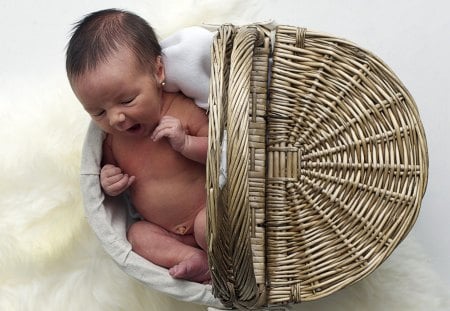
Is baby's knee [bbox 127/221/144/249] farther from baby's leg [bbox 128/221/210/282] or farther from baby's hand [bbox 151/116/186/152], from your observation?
baby's hand [bbox 151/116/186/152]

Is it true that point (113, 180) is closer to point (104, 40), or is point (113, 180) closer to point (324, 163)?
point (104, 40)

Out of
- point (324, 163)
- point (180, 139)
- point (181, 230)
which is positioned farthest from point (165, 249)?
point (324, 163)

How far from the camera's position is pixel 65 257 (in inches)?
47.2

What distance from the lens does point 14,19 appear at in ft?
4.51

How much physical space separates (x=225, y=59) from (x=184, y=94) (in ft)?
0.82

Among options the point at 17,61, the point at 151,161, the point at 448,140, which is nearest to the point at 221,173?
the point at 151,161

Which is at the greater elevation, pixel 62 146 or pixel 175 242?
pixel 62 146

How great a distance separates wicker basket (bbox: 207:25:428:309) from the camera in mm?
997

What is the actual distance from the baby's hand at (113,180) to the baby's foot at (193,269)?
0.14 metres

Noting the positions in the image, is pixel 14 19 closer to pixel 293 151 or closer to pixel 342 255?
pixel 293 151

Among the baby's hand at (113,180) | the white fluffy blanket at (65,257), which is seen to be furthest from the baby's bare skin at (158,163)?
the white fluffy blanket at (65,257)

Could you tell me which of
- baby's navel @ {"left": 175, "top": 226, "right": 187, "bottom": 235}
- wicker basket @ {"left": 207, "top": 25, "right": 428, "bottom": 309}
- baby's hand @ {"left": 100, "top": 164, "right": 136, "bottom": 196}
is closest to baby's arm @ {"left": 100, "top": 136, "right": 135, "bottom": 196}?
baby's hand @ {"left": 100, "top": 164, "right": 136, "bottom": 196}

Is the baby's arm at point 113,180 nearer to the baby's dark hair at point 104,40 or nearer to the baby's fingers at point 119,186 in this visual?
the baby's fingers at point 119,186

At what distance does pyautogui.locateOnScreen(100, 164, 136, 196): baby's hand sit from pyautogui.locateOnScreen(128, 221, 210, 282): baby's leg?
0.07 metres
